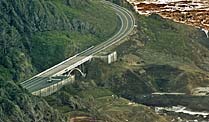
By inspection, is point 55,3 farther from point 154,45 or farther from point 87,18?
point 154,45

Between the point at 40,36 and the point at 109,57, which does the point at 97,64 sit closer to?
the point at 109,57

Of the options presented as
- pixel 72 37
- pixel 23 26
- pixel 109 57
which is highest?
pixel 23 26

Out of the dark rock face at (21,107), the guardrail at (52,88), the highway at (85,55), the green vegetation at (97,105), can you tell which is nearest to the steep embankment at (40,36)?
the dark rock face at (21,107)

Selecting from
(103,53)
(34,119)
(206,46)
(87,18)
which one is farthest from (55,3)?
(34,119)

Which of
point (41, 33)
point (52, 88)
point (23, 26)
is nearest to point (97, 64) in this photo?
point (41, 33)

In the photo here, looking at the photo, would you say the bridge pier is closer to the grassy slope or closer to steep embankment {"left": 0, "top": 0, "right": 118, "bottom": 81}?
the grassy slope

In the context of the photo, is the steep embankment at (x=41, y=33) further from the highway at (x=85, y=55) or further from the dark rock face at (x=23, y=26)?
the highway at (x=85, y=55)

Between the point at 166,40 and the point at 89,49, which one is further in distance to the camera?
the point at 166,40
